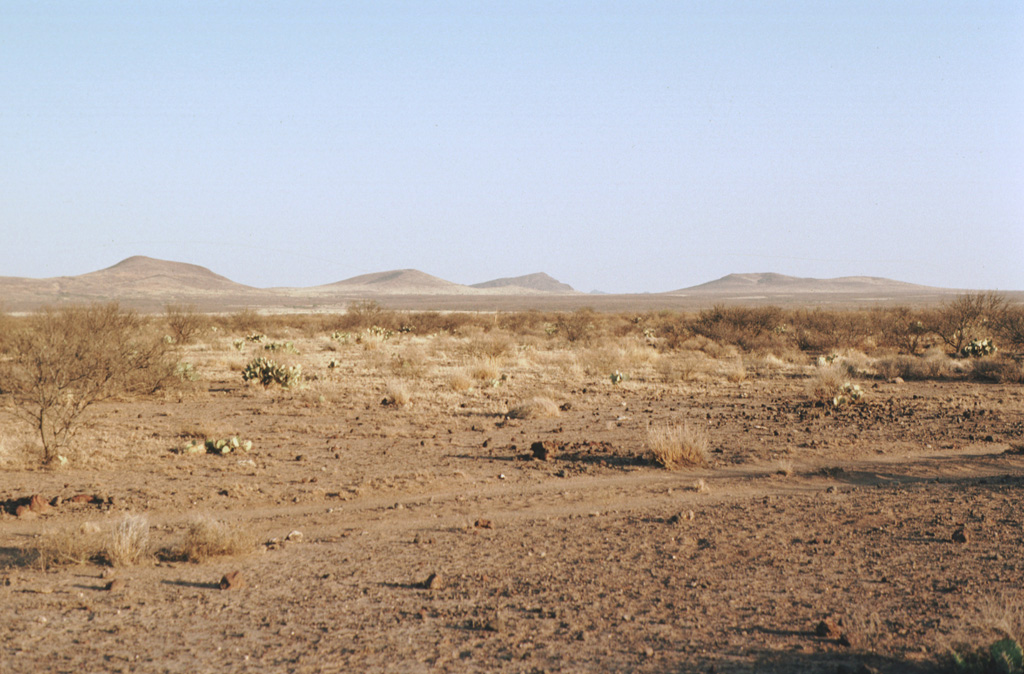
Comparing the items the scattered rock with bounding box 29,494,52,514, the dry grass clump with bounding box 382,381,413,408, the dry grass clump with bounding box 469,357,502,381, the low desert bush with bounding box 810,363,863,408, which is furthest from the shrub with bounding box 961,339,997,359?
the scattered rock with bounding box 29,494,52,514

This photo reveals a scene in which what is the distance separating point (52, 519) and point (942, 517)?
30.6 ft

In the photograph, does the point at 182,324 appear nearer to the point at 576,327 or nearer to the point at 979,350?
the point at 576,327

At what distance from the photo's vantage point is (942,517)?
7.53m

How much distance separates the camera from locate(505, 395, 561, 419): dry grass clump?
14578 millimetres

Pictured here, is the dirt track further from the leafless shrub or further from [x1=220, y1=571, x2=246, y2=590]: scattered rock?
the leafless shrub

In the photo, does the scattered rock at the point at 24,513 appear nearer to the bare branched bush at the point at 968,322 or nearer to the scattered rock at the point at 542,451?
the scattered rock at the point at 542,451

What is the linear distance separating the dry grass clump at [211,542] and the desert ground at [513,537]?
0.02 metres

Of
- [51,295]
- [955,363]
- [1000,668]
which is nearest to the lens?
[1000,668]

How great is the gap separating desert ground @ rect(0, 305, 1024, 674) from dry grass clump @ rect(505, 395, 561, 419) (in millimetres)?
139

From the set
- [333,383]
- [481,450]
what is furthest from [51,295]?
[481,450]

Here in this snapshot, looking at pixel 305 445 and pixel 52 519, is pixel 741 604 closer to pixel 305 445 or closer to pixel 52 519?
pixel 52 519

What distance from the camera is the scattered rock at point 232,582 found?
5.82 m

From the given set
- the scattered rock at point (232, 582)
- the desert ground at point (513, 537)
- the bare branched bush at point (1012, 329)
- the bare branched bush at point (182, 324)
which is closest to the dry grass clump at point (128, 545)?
the desert ground at point (513, 537)

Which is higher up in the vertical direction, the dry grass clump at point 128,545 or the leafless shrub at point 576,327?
the leafless shrub at point 576,327
